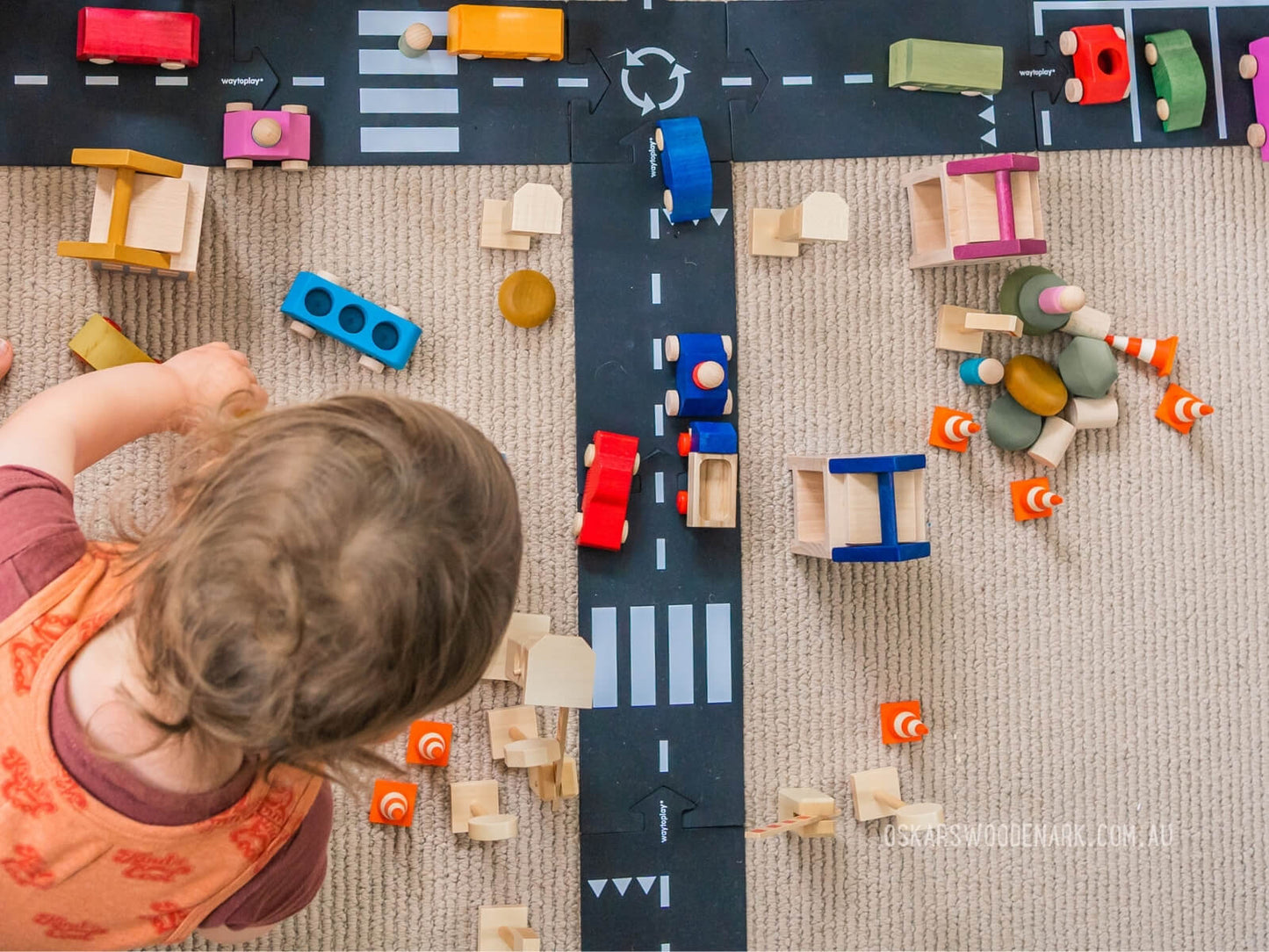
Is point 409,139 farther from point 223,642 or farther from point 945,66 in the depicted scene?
point 223,642

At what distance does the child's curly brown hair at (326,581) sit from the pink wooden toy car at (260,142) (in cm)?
45

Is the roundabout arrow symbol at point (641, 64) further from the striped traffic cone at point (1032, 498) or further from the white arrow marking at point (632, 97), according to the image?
the striped traffic cone at point (1032, 498)

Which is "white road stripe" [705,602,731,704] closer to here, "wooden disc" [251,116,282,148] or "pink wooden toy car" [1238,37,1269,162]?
"wooden disc" [251,116,282,148]

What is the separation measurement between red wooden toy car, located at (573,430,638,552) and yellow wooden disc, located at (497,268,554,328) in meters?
0.11

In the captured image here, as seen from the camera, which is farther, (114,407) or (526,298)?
(526,298)

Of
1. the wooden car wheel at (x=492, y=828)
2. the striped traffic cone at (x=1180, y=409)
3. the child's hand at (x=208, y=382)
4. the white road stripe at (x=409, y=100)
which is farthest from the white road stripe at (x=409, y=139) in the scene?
the striped traffic cone at (x=1180, y=409)

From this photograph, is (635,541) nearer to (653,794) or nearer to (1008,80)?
(653,794)

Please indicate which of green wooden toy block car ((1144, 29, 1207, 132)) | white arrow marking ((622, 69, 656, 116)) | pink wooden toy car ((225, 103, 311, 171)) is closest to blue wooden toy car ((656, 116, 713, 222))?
white arrow marking ((622, 69, 656, 116))

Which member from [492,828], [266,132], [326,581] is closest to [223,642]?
[326,581]

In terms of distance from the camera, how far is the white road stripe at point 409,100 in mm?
866

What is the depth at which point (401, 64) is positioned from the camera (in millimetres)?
868

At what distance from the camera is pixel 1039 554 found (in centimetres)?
92

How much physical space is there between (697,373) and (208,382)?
372mm

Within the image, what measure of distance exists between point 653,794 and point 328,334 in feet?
1.56
